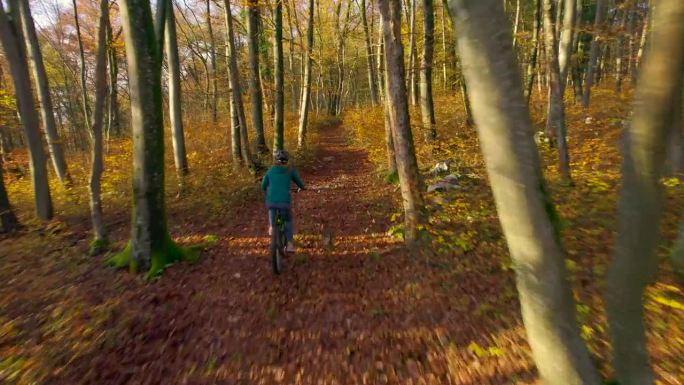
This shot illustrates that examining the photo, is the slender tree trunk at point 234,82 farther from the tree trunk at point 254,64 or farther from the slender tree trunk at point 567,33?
the slender tree trunk at point 567,33

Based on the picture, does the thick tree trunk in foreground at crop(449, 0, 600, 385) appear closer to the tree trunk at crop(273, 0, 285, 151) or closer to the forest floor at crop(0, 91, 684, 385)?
the forest floor at crop(0, 91, 684, 385)

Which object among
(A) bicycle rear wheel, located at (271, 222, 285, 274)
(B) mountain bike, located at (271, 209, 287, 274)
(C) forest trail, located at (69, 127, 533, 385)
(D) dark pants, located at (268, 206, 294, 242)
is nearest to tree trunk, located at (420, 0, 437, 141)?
(C) forest trail, located at (69, 127, 533, 385)

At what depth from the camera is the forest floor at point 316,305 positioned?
379 cm

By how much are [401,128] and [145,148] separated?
15.2 ft

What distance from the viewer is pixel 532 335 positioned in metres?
2.45

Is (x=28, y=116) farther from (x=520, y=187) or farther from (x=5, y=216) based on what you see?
(x=520, y=187)

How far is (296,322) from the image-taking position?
16.2 ft

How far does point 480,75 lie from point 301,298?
4.35m

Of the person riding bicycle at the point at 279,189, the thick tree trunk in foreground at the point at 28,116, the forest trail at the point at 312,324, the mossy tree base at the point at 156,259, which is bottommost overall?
the forest trail at the point at 312,324

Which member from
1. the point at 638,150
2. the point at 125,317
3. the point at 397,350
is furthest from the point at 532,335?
the point at 125,317

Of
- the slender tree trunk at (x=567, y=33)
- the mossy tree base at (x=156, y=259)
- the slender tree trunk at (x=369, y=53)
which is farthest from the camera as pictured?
the slender tree trunk at (x=369, y=53)

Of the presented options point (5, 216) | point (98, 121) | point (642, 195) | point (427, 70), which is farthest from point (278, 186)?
point (427, 70)

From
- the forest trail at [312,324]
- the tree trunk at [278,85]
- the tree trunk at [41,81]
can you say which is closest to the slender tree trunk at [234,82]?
the tree trunk at [278,85]

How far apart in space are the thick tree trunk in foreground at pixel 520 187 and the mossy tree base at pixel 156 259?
225 inches
